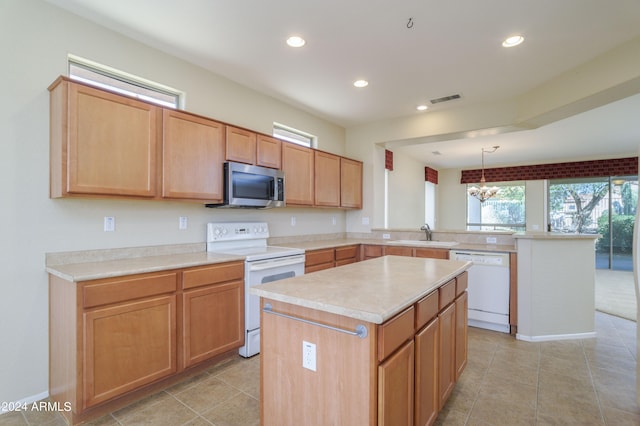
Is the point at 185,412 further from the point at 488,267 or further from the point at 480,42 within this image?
the point at 480,42

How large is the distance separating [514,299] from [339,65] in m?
3.07

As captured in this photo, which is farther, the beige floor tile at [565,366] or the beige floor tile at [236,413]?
the beige floor tile at [565,366]

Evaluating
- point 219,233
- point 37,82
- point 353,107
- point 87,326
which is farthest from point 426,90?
point 87,326

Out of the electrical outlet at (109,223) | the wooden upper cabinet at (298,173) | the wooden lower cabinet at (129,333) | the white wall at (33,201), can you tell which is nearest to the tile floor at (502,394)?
the wooden lower cabinet at (129,333)

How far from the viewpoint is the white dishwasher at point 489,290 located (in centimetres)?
342

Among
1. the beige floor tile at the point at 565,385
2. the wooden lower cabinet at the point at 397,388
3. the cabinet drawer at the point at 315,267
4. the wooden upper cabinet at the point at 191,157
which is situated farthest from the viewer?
the cabinet drawer at the point at 315,267

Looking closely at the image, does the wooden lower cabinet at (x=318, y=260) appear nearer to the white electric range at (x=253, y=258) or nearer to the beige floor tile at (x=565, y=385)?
the white electric range at (x=253, y=258)

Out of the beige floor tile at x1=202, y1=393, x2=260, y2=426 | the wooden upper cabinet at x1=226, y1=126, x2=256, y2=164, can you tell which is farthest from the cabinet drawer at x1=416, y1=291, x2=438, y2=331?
the wooden upper cabinet at x1=226, y1=126, x2=256, y2=164

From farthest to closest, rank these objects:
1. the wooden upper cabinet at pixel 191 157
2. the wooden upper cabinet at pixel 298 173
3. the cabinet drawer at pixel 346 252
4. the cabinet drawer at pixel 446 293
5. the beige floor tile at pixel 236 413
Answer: the cabinet drawer at pixel 346 252 < the wooden upper cabinet at pixel 298 173 < the wooden upper cabinet at pixel 191 157 < the beige floor tile at pixel 236 413 < the cabinet drawer at pixel 446 293


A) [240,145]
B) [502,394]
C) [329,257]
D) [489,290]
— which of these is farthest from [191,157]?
[489,290]

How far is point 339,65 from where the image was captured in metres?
3.11

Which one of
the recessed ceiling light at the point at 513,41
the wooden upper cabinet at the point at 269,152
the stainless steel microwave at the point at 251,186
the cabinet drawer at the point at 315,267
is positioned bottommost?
the cabinet drawer at the point at 315,267

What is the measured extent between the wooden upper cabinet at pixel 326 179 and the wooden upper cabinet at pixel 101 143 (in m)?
2.14

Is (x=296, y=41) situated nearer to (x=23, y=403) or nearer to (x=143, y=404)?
(x=143, y=404)
